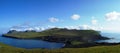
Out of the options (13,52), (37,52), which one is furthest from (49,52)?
(13,52)

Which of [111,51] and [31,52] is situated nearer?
[111,51]

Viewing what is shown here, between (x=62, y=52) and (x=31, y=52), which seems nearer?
(x=62, y=52)

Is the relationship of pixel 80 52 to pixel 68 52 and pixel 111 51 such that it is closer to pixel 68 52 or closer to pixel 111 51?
pixel 68 52

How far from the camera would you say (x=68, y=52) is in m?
49.5

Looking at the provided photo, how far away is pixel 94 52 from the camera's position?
4822 centimetres

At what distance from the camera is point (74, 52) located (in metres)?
49.9

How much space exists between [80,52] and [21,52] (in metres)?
15.3

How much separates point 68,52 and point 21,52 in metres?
12.5

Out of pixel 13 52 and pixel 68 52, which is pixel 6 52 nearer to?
pixel 13 52

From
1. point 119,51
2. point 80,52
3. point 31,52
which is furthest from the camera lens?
point 31,52

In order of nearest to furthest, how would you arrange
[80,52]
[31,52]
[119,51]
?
1. [119,51]
2. [80,52]
3. [31,52]

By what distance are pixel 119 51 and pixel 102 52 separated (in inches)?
150

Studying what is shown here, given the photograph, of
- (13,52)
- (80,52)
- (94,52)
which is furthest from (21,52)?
(94,52)

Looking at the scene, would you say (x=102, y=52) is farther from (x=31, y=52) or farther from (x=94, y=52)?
(x=31, y=52)
